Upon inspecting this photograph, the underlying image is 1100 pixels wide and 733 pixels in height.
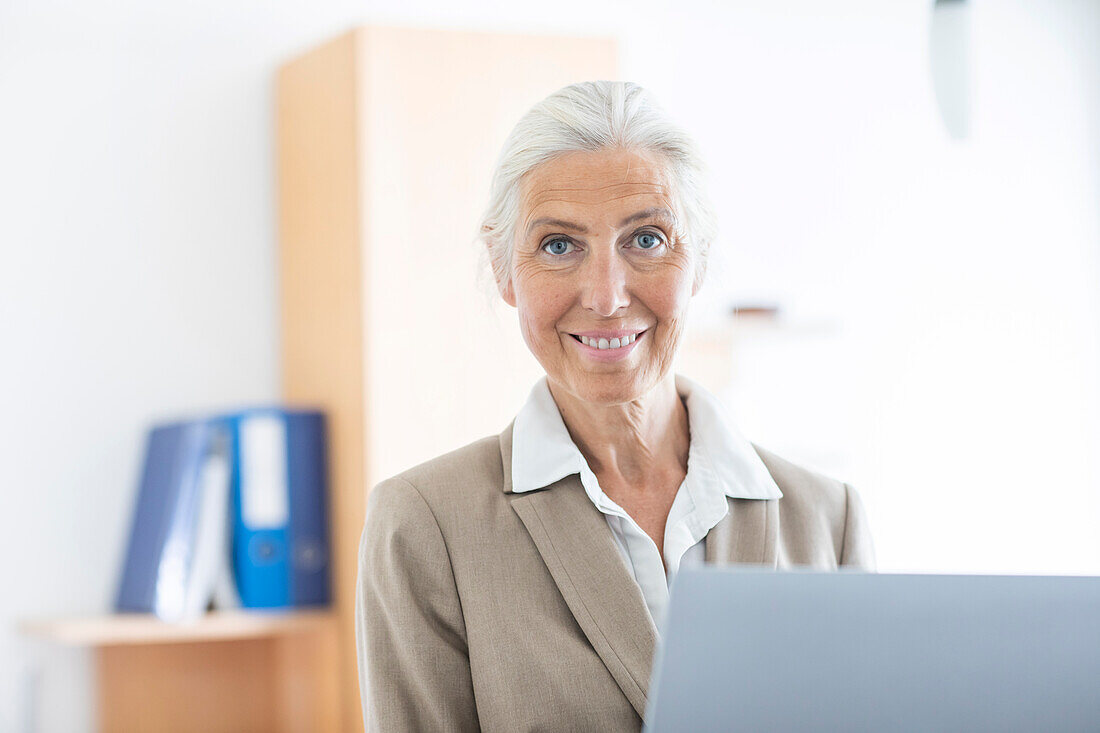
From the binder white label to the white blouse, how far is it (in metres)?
1.26

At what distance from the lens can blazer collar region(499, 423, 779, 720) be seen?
112cm

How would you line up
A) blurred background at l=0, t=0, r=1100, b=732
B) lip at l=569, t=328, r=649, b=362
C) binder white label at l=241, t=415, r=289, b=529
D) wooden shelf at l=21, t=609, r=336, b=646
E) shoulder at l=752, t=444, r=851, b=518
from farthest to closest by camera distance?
1. blurred background at l=0, t=0, r=1100, b=732
2. binder white label at l=241, t=415, r=289, b=529
3. wooden shelf at l=21, t=609, r=336, b=646
4. shoulder at l=752, t=444, r=851, b=518
5. lip at l=569, t=328, r=649, b=362

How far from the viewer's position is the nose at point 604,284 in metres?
1.17

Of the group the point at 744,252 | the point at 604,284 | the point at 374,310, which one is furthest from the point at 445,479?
the point at 744,252

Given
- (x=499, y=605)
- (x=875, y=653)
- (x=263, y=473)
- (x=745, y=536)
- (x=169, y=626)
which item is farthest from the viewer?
(x=263, y=473)

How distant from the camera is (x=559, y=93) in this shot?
122 centimetres

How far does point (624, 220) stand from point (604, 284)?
0.22 feet

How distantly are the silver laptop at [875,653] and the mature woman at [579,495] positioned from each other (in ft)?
1.34

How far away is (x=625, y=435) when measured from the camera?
1293mm

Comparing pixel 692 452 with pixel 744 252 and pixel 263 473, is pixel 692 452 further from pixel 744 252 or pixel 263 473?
pixel 744 252

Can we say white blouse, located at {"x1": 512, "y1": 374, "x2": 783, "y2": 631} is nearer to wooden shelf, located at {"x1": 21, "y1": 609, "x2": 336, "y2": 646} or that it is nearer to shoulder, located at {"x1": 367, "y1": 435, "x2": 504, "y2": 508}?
shoulder, located at {"x1": 367, "y1": 435, "x2": 504, "y2": 508}

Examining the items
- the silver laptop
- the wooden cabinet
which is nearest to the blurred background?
the wooden cabinet

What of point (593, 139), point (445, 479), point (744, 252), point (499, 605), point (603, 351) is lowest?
point (499, 605)

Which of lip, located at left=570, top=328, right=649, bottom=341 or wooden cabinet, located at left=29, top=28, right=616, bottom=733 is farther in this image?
wooden cabinet, located at left=29, top=28, right=616, bottom=733
